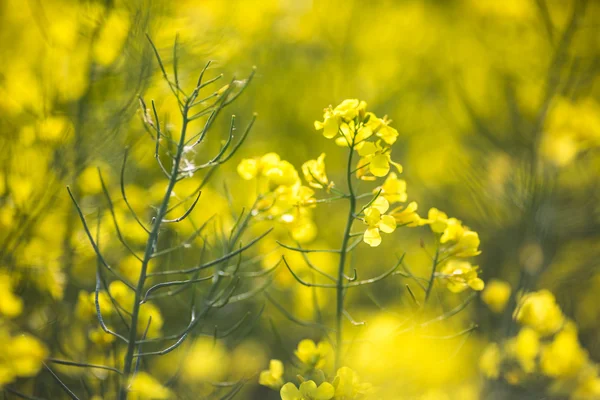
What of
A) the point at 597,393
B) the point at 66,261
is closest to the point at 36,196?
the point at 66,261

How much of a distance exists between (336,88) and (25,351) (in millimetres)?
2819

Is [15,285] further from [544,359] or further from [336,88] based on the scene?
[336,88]

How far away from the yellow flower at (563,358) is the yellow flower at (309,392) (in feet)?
2.79

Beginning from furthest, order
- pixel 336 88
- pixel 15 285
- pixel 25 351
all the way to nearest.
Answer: pixel 336 88, pixel 15 285, pixel 25 351

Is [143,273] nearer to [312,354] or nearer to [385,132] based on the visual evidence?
[312,354]

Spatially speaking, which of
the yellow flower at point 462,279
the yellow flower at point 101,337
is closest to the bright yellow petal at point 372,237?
the yellow flower at point 462,279

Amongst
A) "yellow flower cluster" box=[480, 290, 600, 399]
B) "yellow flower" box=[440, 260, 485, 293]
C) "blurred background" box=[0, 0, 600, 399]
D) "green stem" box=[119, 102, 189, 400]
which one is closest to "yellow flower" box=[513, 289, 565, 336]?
"yellow flower cluster" box=[480, 290, 600, 399]

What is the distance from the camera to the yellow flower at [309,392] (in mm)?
890

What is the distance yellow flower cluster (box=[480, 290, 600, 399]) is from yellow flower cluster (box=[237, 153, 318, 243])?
68 cm

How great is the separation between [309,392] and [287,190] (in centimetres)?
41

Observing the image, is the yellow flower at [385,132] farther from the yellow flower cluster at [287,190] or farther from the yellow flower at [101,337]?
the yellow flower at [101,337]

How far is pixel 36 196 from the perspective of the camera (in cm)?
156

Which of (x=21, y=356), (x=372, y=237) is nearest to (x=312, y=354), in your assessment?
(x=372, y=237)

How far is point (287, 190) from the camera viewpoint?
1092mm
